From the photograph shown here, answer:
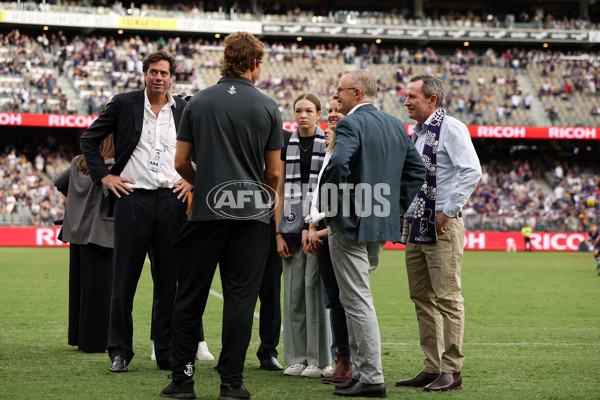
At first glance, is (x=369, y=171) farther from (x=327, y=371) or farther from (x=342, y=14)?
(x=342, y=14)

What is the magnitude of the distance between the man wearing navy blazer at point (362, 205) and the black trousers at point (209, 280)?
0.65 m

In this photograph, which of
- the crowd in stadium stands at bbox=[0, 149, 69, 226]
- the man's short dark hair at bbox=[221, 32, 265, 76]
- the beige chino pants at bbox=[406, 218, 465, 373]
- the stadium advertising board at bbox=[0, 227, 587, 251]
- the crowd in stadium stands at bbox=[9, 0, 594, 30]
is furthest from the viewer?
the crowd in stadium stands at bbox=[9, 0, 594, 30]

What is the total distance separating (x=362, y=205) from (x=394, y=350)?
9.34 ft

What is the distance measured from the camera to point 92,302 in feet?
24.1

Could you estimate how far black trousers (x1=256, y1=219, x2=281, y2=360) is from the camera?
6.95 metres

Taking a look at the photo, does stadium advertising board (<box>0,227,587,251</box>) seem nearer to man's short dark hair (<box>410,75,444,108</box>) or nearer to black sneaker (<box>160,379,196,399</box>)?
man's short dark hair (<box>410,75,444,108</box>)

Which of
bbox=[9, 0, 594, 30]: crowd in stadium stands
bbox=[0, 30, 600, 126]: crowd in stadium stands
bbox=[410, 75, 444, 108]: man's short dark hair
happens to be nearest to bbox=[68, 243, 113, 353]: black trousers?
bbox=[410, 75, 444, 108]: man's short dark hair

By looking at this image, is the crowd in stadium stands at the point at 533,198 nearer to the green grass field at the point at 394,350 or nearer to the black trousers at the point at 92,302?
the green grass field at the point at 394,350

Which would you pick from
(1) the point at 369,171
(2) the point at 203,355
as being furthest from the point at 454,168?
(2) the point at 203,355

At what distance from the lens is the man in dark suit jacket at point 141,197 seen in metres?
6.34

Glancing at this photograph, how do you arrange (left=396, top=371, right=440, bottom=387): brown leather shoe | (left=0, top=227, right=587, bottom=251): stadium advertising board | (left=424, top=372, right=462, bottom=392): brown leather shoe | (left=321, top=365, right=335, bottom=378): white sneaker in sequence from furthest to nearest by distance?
(left=0, top=227, right=587, bottom=251): stadium advertising board < (left=321, top=365, right=335, bottom=378): white sneaker < (left=396, top=371, right=440, bottom=387): brown leather shoe < (left=424, top=372, right=462, bottom=392): brown leather shoe

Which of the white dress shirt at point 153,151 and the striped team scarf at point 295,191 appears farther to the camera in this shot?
the striped team scarf at point 295,191

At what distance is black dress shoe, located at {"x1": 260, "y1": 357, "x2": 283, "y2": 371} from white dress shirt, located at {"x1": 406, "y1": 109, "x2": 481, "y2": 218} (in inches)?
69.7

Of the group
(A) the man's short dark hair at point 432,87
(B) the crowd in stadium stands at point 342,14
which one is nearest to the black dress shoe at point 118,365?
(A) the man's short dark hair at point 432,87
